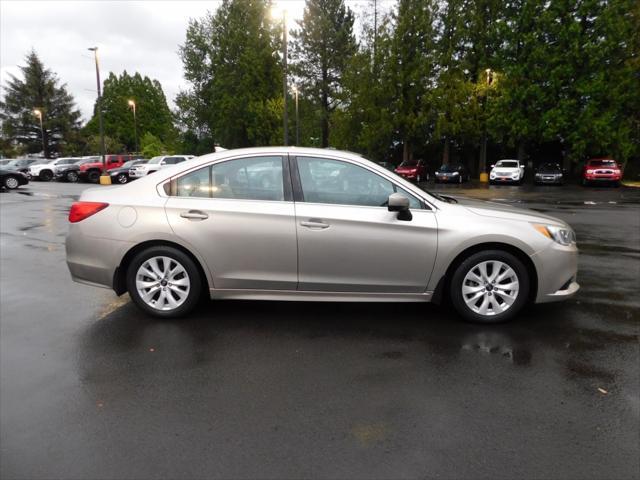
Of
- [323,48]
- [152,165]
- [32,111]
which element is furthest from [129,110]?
[152,165]

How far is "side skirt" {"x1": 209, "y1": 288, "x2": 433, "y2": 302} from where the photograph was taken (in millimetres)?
4781

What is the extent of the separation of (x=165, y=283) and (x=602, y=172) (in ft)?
101

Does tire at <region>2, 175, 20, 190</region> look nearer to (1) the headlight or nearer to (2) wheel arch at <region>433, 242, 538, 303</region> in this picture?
(2) wheel arch at <region>433, 242, 538, 303</region>

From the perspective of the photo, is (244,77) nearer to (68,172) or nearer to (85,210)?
(68,172)

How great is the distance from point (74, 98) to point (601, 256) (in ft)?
261

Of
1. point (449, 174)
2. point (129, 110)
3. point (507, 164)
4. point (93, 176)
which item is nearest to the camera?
point (507, 164)

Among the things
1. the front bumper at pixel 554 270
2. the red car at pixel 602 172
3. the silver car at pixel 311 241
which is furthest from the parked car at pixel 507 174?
the front bumper at pixel 554 270

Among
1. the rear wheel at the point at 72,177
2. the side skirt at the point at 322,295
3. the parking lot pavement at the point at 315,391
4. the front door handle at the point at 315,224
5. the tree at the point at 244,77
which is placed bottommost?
the parking lot pavement at the point at 315,391

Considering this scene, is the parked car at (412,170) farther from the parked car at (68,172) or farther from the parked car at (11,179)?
the parked car at (11,179)

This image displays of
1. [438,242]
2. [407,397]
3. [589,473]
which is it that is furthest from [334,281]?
[589,473]

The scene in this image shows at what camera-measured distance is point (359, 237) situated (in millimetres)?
4637

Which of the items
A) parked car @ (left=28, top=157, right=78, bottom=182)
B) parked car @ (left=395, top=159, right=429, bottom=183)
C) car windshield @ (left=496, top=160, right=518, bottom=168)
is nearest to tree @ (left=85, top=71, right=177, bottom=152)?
parked car @ (left=28, top=157, right=78, bottom=182)

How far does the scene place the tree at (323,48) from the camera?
47031 millimetres

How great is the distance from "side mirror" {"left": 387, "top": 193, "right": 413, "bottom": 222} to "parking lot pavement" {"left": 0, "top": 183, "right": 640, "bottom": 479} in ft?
3.45
